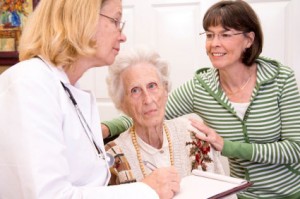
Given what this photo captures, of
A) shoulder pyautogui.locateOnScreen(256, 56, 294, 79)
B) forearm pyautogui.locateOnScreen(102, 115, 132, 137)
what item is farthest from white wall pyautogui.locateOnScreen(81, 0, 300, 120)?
forearm pyautogui.locateOnScreen(102, 115, 132, 137)

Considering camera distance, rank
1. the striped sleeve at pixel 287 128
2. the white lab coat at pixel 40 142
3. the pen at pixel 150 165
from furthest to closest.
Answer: the striped sleeve at pixel 287 128
the pen at pixel 150 165
the white lab coat at pixel 40 142

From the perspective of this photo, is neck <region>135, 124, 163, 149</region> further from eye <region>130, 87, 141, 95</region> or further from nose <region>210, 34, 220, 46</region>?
nose <region>210, 34, 220, 46</region>

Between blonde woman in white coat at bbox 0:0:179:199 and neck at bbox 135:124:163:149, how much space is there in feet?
1.35

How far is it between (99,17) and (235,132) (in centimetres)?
92

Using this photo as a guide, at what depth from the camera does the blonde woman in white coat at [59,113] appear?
906 millimetres

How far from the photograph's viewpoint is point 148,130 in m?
1.65

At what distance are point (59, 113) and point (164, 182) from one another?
0.34 meters

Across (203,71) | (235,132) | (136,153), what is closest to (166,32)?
(203,71)

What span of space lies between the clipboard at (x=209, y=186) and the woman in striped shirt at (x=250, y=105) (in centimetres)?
41

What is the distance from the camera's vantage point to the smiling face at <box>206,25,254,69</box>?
181 centimetres

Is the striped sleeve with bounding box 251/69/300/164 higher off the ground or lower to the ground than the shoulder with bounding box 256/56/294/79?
lower

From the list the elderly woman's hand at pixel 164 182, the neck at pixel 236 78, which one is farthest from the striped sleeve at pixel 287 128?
the elderly woman's hand at pixel 164 182

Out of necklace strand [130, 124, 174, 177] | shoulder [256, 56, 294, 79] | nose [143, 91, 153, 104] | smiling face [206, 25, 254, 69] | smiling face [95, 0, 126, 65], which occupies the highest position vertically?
smiling face [95, 0, 126, 65]

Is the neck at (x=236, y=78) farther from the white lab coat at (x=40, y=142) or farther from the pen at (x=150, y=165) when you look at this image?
the white lab coat at (x=40, y=142)
